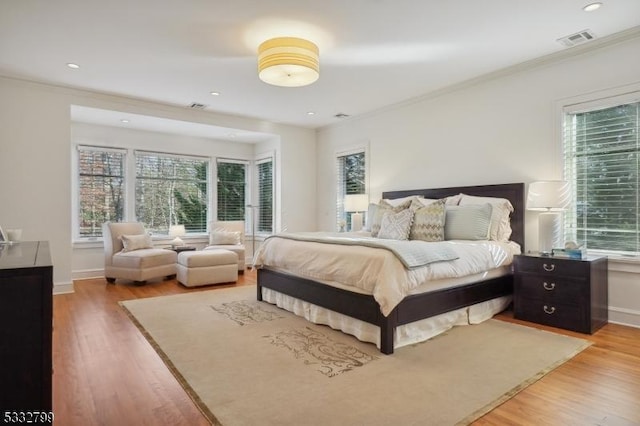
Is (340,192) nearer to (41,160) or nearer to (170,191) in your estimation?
(170,191)

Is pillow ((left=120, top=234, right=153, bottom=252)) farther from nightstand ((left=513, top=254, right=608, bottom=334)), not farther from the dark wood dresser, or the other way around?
nightstand ((left=513, top=254, right=608, bottom=334))

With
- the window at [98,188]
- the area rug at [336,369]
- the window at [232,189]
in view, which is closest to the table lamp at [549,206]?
the area rug at [336,369]

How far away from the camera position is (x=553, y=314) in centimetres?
333

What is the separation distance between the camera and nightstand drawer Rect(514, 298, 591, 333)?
316 cm

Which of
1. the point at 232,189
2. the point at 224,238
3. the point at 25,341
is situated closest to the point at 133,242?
the point at 224,238

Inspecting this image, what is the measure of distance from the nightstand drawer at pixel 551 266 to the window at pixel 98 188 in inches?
239

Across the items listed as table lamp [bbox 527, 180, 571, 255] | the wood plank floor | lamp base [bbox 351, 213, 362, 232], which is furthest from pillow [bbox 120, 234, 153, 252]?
table lamp [bbox 527, 180, 571, 255]

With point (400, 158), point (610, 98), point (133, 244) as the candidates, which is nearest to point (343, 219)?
A: point (400, 158)

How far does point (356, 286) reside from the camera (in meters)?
2.88

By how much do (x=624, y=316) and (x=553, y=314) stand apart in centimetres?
68

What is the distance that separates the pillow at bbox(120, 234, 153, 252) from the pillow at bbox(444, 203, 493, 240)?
14.5 ft

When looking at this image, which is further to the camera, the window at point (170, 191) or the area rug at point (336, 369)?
the window at point (170, 191)

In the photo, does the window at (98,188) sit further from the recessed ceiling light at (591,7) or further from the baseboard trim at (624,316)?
the baseboard trim at (624,316)

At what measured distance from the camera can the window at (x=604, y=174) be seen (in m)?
3.35
